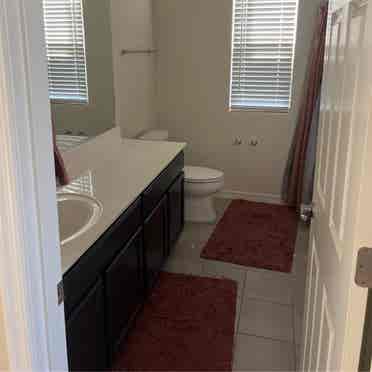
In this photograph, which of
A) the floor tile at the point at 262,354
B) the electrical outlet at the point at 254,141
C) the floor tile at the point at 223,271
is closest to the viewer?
the floor tile at the point at 262,354

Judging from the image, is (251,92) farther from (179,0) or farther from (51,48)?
(51,48)

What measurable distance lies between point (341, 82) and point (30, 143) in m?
0.78

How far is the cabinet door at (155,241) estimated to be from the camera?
2494 mm

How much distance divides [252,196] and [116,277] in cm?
260

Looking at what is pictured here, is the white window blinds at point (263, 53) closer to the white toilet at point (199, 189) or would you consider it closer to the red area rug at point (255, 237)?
the white toilet at point (199, 189)

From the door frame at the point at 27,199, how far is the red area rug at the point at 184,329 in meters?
1.21

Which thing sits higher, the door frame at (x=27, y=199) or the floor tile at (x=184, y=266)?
the door frame at (x=27, y=199)

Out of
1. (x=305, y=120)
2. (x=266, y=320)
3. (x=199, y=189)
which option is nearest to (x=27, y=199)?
(x=266, y=320)

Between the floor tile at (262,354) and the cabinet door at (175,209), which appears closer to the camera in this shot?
the floor tile at (262,354)

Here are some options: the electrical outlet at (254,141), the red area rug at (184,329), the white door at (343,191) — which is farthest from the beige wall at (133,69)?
the white door at (343,191)

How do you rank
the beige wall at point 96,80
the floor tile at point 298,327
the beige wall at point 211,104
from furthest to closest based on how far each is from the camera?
1. the beige wall at point 211,104
2. the beige wall at point 96,80
3. the floor tile at point 298,327

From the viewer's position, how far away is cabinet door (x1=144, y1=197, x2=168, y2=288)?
2494 millimetres

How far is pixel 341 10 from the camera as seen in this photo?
1188 mm

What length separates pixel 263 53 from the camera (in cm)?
397
